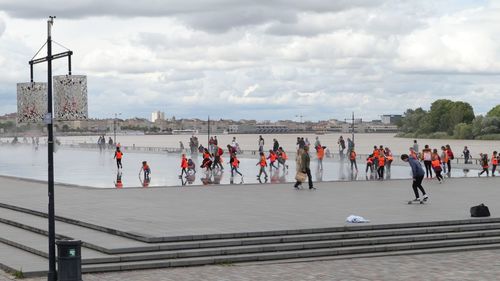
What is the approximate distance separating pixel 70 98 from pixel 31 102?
95 centimetres

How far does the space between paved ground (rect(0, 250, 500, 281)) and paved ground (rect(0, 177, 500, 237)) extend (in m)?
1.85

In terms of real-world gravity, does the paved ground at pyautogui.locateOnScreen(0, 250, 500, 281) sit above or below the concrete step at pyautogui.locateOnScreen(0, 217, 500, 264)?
below

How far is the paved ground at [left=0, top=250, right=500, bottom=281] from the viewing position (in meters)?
14.1

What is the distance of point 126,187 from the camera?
29672mm

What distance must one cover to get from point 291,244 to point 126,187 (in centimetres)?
1428

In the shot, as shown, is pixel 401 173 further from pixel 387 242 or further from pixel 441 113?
pixel 441 113

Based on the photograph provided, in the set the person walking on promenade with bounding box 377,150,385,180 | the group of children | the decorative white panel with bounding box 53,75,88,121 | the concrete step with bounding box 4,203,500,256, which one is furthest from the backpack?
the group of children

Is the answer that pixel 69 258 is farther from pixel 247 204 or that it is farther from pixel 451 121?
pixel 451 121

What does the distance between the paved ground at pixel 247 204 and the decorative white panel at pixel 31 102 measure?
3.69 metres

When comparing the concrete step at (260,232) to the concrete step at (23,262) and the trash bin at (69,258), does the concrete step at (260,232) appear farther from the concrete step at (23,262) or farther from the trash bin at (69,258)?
the trash bin at (69,258)

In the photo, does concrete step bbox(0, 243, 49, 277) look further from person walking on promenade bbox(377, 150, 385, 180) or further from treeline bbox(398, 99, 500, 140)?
treeline bbox(398, 99, 500, 140)

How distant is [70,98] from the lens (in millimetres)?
13430

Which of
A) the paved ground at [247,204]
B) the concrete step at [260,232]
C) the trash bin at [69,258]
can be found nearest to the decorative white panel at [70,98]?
the trash bin at [69,258]

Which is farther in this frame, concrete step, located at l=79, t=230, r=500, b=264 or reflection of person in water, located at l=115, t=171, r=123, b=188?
reflection of person in water, located at l=115, t=171, r=123, b=188
